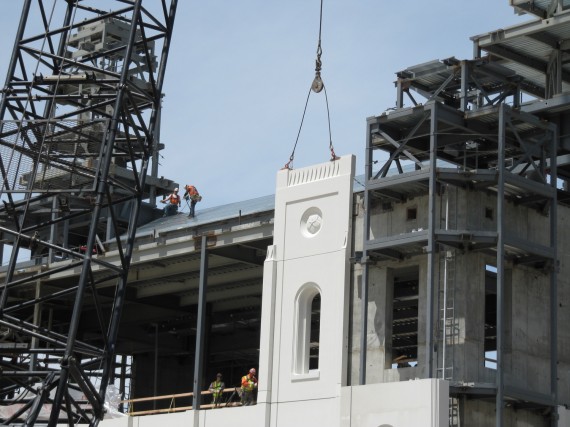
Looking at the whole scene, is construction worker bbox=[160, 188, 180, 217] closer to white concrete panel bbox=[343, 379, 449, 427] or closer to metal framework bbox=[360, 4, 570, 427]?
metal framework bbox=[360, 4, 570, 427]

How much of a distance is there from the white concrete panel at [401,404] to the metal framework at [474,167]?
677 millimetres

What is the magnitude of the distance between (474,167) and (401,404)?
12.1 m

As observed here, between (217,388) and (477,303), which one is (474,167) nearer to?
(477,303)

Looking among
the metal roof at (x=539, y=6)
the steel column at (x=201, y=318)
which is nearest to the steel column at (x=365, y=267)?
the metal roof at (x=539, y=6)

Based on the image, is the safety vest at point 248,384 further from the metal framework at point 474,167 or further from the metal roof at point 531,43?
the metal roof at point 531,43

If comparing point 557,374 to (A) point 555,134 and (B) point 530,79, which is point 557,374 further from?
(B) point 530,79

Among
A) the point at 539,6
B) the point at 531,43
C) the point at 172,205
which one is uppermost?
the point at 539,6

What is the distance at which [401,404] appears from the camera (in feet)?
167

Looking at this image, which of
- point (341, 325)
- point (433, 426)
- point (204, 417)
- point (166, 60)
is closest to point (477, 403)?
point (433, 426)

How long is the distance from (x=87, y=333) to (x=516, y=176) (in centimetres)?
4300

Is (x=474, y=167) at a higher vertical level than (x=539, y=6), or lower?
lower

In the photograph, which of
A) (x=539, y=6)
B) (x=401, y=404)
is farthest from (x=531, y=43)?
(x=401, y=404)

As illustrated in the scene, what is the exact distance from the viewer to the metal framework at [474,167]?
169ft

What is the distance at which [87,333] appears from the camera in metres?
89.1
